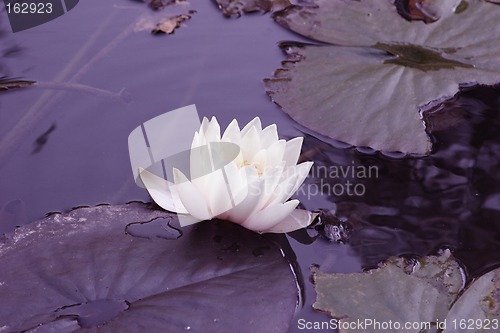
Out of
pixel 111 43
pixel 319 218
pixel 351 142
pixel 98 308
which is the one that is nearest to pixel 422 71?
pixel 351 142

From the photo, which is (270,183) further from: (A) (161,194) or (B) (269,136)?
(A) (161,194)

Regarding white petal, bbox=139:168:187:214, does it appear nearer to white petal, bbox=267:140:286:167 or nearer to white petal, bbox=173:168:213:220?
white petal, bbox=173:168:213:220

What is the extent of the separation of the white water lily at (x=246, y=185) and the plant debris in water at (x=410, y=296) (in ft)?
0.67

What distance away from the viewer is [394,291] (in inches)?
57.9

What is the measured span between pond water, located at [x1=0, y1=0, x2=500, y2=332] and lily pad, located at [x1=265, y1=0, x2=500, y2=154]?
7 cm

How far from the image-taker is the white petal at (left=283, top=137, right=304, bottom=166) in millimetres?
1624

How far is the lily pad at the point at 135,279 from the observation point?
4.33ft

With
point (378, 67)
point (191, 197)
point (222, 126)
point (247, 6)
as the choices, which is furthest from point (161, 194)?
point (247, 6)

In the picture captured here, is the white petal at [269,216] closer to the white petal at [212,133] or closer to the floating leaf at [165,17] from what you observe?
the white petal at [212,133]

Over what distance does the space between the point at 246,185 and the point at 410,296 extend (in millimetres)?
497

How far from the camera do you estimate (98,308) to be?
1.33 meters

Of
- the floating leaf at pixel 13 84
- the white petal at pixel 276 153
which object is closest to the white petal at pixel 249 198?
the white petal at pixel 276 153

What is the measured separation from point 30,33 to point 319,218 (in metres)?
1.51

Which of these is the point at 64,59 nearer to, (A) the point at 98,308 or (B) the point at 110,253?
(B) the point at 110,253
